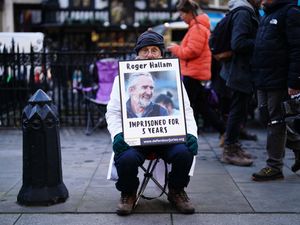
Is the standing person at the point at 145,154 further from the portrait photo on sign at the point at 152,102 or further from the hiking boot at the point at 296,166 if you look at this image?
the hiking boot at the point at 296,166

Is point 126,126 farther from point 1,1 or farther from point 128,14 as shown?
point 128,14

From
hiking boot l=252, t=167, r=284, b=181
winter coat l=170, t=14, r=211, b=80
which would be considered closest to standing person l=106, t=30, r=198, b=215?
hiking boot l=252, t=167, r=284, b=181

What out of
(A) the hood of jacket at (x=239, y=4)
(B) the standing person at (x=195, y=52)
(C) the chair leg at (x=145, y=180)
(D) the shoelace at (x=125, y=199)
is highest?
(A) the hood of jacket at (x=239, y=4)

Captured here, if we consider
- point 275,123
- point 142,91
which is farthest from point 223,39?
point 142,91

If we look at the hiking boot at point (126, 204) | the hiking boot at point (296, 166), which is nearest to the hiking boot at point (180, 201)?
the hiking boot at point (126, 204)

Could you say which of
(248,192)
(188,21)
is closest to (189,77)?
(188,21)

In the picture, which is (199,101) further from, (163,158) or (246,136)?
(163,158)

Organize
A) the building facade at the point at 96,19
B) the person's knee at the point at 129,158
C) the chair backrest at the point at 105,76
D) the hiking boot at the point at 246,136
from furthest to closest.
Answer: the building facade at the point at 96,19, the chair backrest at the point at 105,76, the hiking boot at the point at 246,136, the person's knee at the point at 129,158

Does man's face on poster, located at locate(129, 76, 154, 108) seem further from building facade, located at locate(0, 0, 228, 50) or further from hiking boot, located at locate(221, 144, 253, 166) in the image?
building facade, located at locate(0, 0, 228, 50)

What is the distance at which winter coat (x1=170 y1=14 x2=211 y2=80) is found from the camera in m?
6.78

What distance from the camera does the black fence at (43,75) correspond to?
884 cm

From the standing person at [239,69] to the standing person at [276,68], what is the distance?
1.85ft

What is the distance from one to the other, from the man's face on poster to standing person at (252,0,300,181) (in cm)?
148

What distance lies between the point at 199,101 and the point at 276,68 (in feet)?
7.08
